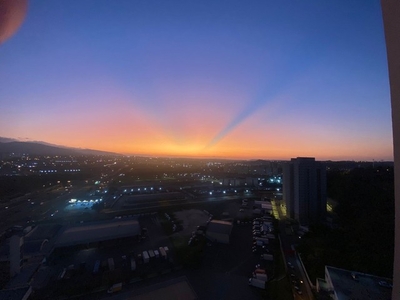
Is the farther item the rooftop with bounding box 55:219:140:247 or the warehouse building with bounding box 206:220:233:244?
the warehouse building with bounding box 206:220:233:244

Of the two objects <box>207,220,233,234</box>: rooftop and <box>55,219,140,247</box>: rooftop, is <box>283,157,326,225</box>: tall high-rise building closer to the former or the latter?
<box>207,220,233,234</box>: rooftop

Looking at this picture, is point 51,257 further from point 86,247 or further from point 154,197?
point 154,197

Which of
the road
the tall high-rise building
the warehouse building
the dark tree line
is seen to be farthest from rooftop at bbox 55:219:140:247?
the tall high-rise building

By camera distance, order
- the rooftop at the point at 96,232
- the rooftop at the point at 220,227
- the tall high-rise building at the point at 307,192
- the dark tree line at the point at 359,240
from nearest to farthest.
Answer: the dark tree line at the point at 359,240 → the rooftop at the point at 96,232 → the rooftop at the point at 220,227 → the tall high-rise building at the point at 307,192

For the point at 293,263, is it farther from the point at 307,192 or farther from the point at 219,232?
the point at 307,192

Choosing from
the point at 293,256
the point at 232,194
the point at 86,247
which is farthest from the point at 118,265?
the point at 232,194

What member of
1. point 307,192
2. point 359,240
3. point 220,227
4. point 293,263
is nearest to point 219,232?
point 220,227

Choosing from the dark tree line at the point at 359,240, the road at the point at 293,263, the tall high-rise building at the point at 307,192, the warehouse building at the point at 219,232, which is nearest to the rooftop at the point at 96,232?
the warehouse building at the point at 219,232

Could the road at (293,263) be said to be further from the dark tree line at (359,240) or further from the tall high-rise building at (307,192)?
the tall high-rise building at (307,192)
